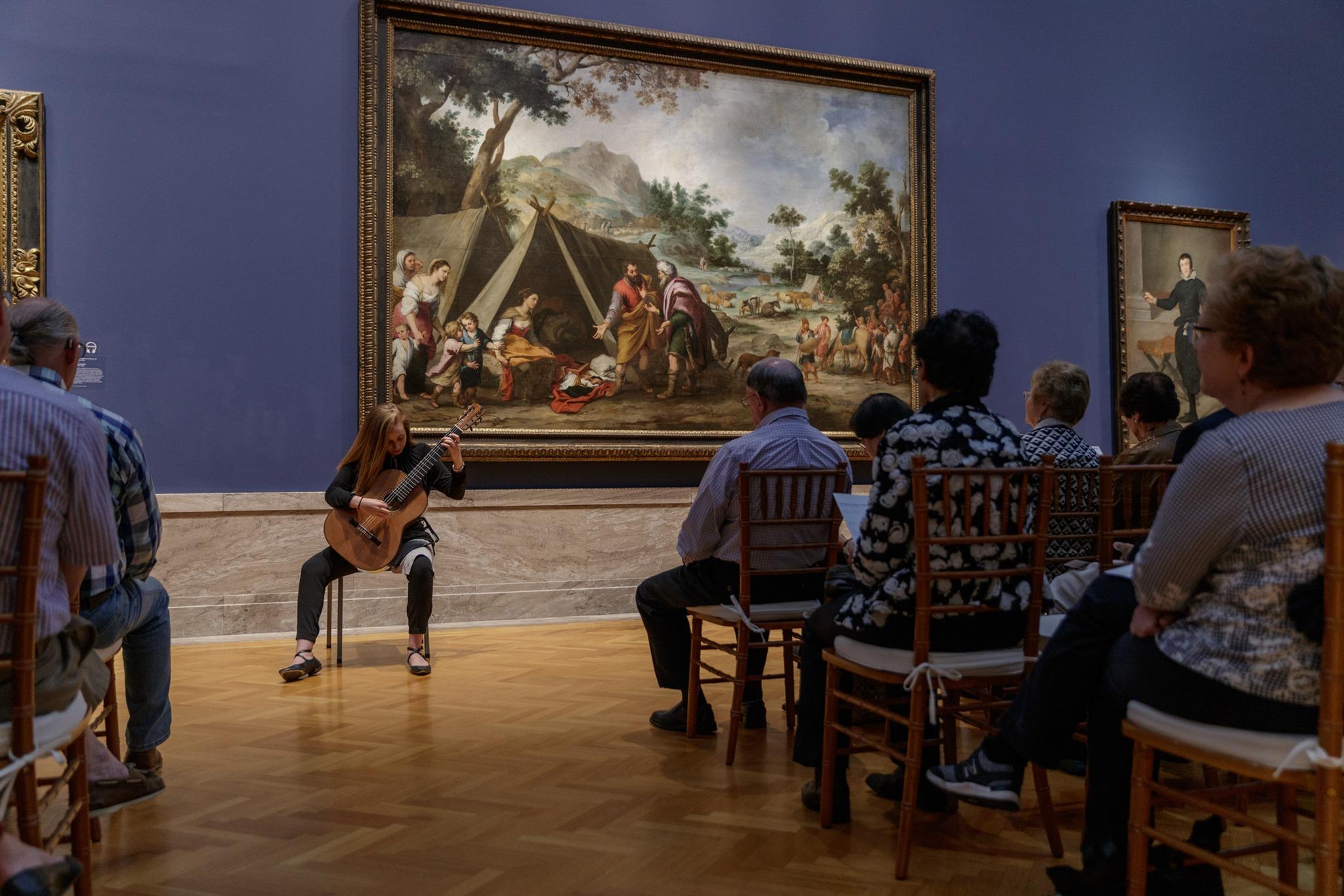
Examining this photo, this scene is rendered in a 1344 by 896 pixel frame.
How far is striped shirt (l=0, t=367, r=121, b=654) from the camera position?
1.95m

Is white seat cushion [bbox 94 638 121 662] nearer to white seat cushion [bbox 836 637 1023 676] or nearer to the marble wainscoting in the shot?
white seat cushion [bbox 836 637 1023 676]

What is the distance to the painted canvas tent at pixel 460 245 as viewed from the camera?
22.2ft

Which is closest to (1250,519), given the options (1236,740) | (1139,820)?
(1236,740)

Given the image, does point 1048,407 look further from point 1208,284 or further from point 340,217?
point 340,217

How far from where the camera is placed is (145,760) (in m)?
3.41

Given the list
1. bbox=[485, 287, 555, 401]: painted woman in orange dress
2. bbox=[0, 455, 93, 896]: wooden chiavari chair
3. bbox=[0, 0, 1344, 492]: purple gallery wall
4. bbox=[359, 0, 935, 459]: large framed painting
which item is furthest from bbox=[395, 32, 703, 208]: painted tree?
bbox=[0, 455, 93, 896]: wooden chiavari chair

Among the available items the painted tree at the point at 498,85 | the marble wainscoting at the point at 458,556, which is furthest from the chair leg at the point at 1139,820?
A: the painted tree at the point at 498,85

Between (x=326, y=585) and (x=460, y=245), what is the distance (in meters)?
2.37

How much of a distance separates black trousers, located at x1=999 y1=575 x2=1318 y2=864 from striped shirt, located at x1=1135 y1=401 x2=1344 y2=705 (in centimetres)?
18

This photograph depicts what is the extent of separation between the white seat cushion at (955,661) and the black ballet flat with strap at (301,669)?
3.23 meters

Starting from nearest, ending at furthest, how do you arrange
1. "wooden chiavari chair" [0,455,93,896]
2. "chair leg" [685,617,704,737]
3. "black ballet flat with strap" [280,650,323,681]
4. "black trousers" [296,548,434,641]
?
1. "wooden chiavari chair" [0,455,93,896]
2. "chair leg" [685,617,704,737]
3. "black ballet flat with strap" [280,650,323,681]
4. "black trousers" [296,548,434,641]

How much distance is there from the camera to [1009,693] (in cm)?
438

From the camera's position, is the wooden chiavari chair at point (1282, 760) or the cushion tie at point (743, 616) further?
the cushion tie at point (743, 616)

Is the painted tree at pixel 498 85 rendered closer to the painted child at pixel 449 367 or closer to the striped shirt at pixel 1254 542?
the painted child at pixel 449 367
